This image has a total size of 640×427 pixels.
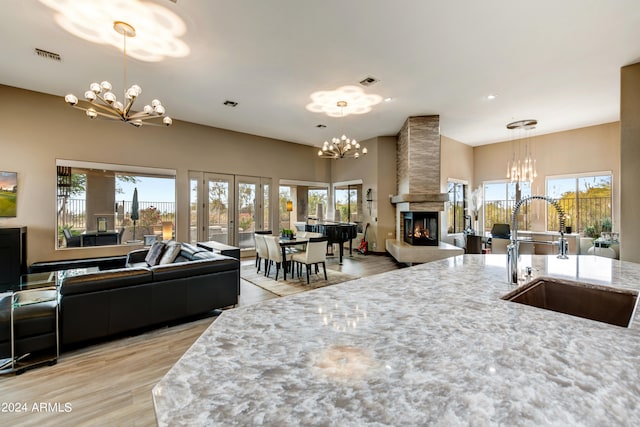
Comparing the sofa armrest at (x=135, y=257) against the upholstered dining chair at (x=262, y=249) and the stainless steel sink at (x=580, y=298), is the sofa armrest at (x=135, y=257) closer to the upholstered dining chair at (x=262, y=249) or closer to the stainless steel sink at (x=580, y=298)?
the upholstered dining chair at (x=262, y=249)

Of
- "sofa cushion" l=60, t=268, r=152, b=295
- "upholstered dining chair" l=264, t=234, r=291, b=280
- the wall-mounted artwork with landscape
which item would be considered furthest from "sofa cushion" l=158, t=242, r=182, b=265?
the wall-mounted artwork with landscape

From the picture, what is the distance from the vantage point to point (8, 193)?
16.3 ft

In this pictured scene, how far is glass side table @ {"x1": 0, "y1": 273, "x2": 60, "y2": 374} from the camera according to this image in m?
2.38

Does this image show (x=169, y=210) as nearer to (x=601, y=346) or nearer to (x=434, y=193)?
(x=434, y=193)

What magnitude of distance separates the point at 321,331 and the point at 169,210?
6.80 meters

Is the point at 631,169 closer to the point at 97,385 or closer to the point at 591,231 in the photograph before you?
the point at 591,231

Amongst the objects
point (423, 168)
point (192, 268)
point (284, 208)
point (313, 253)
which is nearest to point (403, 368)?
point (192, 268)

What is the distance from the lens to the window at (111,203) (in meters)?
5.58

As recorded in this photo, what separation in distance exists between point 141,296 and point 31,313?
84 cm

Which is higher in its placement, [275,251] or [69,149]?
[69,149]

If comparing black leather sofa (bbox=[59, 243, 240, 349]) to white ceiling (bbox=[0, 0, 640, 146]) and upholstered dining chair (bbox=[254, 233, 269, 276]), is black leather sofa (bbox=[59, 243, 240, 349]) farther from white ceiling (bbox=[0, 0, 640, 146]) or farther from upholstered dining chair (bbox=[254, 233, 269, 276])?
white ceiling (bbox=[0, 0, 640, 146])

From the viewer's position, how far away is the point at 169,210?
676 centimetres

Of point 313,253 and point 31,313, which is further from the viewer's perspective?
point 313,253

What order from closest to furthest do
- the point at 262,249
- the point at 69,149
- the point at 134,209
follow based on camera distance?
the point at 69,149 → the point at 262,249 → the point at 134,209
